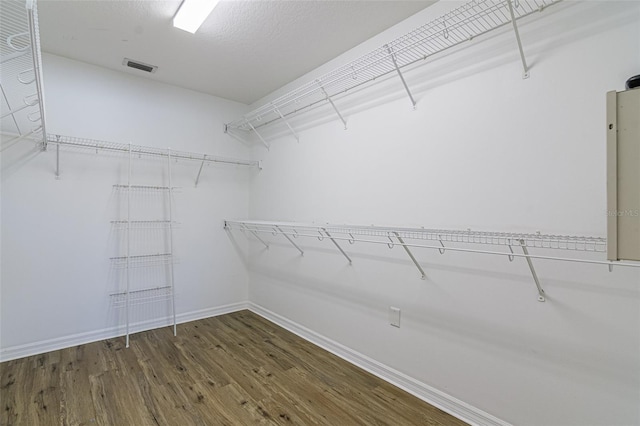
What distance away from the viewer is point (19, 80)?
1521 mm

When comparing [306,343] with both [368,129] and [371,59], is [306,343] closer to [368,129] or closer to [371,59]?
[368,129]

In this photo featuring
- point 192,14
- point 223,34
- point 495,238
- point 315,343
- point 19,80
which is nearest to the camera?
point 19,80

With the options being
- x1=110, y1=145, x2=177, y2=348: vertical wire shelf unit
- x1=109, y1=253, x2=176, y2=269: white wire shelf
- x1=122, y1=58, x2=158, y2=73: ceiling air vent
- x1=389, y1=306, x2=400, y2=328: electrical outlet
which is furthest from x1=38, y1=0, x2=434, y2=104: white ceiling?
x1=389, y1=306, x2=400, y2=328: electrical outlet

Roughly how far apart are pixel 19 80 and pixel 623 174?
255 cm

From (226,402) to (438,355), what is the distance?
53.4 inches

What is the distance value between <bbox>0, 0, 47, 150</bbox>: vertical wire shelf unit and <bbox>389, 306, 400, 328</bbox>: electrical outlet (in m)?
2.36

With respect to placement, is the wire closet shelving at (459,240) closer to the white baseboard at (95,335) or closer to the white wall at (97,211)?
the white wall at (97,211)

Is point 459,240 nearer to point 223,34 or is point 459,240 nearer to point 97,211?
point 223,34

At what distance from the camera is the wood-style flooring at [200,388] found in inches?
70.1

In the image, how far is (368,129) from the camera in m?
2.32

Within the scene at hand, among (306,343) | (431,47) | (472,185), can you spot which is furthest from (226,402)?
(431,47)

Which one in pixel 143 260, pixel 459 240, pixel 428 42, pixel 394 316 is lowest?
pixel 394 316

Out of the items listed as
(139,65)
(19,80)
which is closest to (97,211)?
(139,65)

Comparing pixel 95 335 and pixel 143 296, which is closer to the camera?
pixel 95 335
